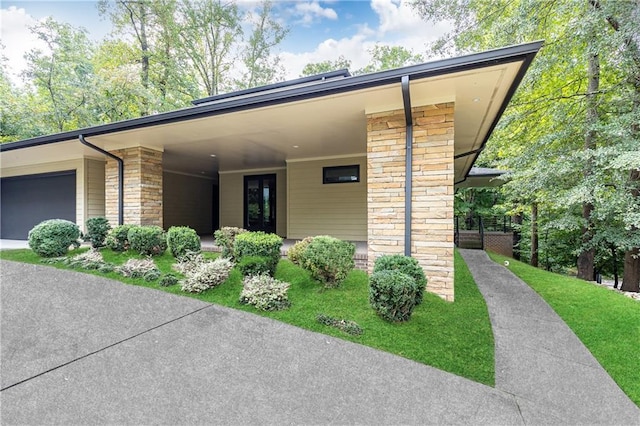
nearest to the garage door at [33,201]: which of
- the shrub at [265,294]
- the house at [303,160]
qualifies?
the house at [303,160]

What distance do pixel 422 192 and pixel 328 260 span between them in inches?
62.1

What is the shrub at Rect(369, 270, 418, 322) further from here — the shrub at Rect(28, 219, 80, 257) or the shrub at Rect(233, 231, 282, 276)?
the shrub at Rect(28, 219, 80, 257)

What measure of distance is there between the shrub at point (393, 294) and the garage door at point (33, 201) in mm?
9104

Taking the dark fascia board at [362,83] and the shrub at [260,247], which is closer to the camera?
the dark fascia board at [362,83]

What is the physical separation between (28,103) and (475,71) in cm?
1629

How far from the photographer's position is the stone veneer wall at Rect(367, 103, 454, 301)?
12.5ft

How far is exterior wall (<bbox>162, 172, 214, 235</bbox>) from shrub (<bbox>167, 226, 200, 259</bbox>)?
633 centimetres

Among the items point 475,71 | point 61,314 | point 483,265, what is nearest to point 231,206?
point 61,314

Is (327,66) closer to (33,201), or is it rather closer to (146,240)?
(33,201)

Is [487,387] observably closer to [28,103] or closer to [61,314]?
[61,314]

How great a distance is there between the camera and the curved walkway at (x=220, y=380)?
6.62 ft

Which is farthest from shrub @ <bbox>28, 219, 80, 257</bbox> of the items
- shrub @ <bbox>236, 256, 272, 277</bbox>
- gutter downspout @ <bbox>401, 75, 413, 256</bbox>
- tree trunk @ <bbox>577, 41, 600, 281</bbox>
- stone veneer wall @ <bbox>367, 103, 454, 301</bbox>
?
tree trunk @ <bbox>577, 41, 600, 281</bbox>

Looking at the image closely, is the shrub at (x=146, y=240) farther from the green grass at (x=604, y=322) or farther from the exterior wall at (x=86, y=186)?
the green grass at (x=604, y=322)

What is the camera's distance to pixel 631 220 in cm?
507
